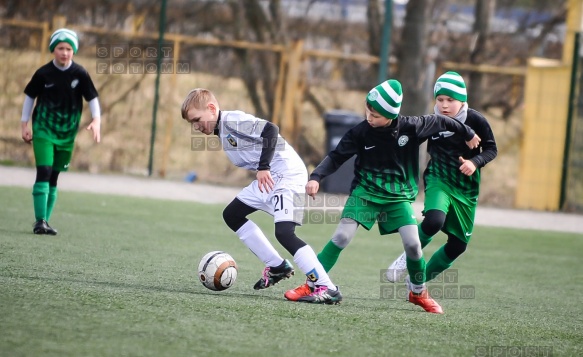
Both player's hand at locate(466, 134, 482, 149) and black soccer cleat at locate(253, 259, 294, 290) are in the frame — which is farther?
player's hand at locate(466, 134, 482, 149)

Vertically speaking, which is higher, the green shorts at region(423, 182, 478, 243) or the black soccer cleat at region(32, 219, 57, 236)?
the green shorts at region(423, 182, 478, 243)

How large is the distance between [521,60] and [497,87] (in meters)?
2.41

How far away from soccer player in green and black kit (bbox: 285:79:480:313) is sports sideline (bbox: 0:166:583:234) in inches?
279

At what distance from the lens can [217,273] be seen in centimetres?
630

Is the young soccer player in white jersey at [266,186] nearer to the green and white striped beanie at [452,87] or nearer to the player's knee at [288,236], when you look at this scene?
the player's knee at [288,236]

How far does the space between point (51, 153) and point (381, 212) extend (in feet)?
12.6

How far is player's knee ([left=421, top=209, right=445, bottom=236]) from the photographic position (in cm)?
670

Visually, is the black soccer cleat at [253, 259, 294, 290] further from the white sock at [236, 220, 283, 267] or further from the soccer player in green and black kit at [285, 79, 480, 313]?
the soccer player in green and black kit at [285, 79, 480, 313]

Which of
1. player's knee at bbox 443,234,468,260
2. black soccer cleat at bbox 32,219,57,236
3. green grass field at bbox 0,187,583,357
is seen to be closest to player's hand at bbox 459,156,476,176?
player's knee at bbox 443,234,468,260

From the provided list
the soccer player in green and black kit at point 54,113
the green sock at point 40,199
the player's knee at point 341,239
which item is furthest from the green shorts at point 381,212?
the green sock at point 40,199

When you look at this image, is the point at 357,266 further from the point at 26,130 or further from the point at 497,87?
the point at 497,87

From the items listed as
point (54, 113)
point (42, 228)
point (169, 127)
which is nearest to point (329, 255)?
point (42, 228)

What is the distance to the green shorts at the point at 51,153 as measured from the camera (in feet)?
29.0

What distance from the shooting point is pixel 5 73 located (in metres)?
15.7
